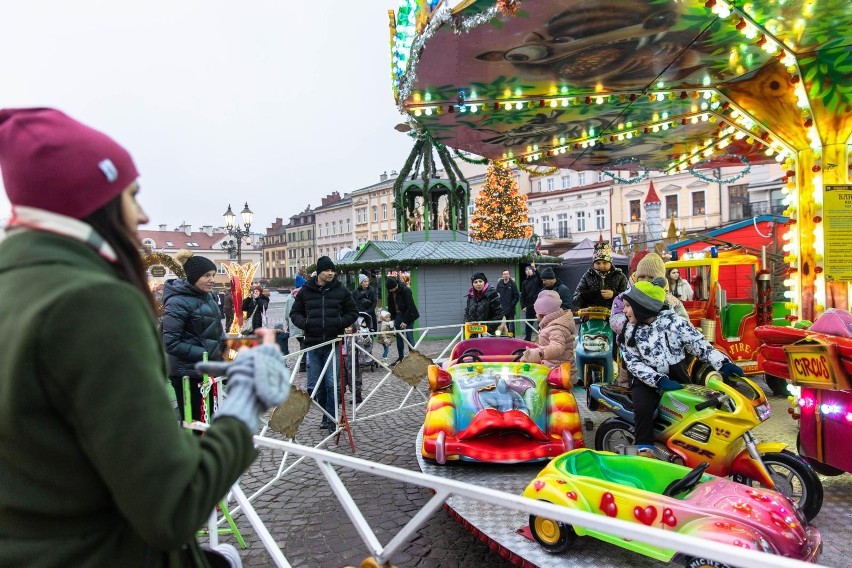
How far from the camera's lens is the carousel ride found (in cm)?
444

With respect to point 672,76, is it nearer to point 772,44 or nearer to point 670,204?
point 772,44

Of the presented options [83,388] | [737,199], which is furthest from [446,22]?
[737,199]

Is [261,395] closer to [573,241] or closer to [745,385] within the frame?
[745,385]

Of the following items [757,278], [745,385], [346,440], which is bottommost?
[346,440]

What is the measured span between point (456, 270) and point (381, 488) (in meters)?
13.1

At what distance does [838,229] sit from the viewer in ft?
17.9

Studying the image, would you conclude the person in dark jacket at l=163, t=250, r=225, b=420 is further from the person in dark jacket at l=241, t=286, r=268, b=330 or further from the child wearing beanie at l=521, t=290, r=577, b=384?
the person in dark jacket at l=241, t=286, r=268, b=330

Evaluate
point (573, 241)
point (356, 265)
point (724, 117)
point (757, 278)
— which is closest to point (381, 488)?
point (724, 117)

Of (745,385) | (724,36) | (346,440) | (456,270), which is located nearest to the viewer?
(745,385)

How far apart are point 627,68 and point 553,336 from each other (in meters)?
2.97

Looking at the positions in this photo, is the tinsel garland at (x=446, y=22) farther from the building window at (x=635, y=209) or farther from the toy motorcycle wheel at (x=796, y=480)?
the building window at (x=635, y=209)

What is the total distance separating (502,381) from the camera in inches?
205

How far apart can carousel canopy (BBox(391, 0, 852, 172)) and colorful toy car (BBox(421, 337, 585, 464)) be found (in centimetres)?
301

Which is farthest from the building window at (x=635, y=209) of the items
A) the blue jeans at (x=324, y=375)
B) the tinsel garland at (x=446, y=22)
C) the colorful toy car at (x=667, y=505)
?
the colorful toy car at (x=667, y=505)
